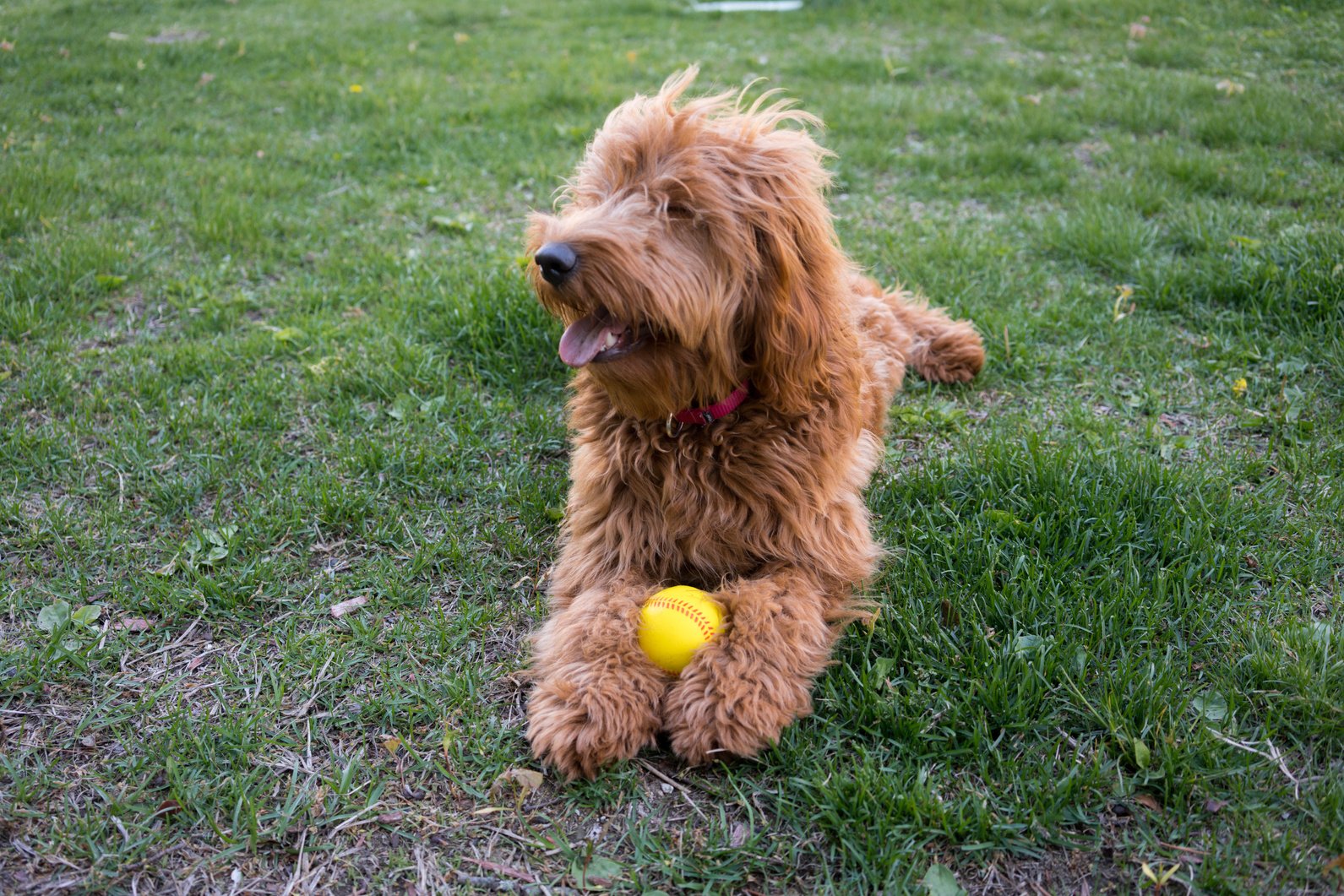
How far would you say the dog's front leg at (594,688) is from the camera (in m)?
2.51

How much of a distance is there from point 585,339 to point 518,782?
1293 mm

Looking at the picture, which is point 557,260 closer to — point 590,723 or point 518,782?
point 590,723

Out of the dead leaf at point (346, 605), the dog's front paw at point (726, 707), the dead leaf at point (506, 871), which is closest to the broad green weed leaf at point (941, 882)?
the dog's front paw at point (726, 707)

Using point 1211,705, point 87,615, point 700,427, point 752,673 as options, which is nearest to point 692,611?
point 752,673

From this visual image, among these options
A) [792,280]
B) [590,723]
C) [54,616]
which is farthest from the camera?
[54,616]

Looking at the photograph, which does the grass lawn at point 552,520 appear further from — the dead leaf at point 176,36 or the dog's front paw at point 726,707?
the dead leaf at point 176,36

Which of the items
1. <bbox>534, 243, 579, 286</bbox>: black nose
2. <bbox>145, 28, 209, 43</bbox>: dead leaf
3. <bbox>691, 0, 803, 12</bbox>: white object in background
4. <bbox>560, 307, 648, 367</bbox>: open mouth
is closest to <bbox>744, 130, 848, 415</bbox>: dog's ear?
<bbox>560, 307, 648, 367</bbox>: open mouth

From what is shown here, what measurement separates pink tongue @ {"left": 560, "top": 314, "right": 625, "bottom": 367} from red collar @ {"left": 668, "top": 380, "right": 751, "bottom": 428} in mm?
381

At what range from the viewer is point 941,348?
446 cm

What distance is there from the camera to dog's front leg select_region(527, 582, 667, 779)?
2.51m

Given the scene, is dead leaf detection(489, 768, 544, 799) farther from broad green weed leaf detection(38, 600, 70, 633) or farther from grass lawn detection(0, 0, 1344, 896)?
broad green weed leaf detection(38, 600, 70, 633)

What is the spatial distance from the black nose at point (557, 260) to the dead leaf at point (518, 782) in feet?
4.57

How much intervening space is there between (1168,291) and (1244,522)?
2078 millimetres

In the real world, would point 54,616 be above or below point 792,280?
below
